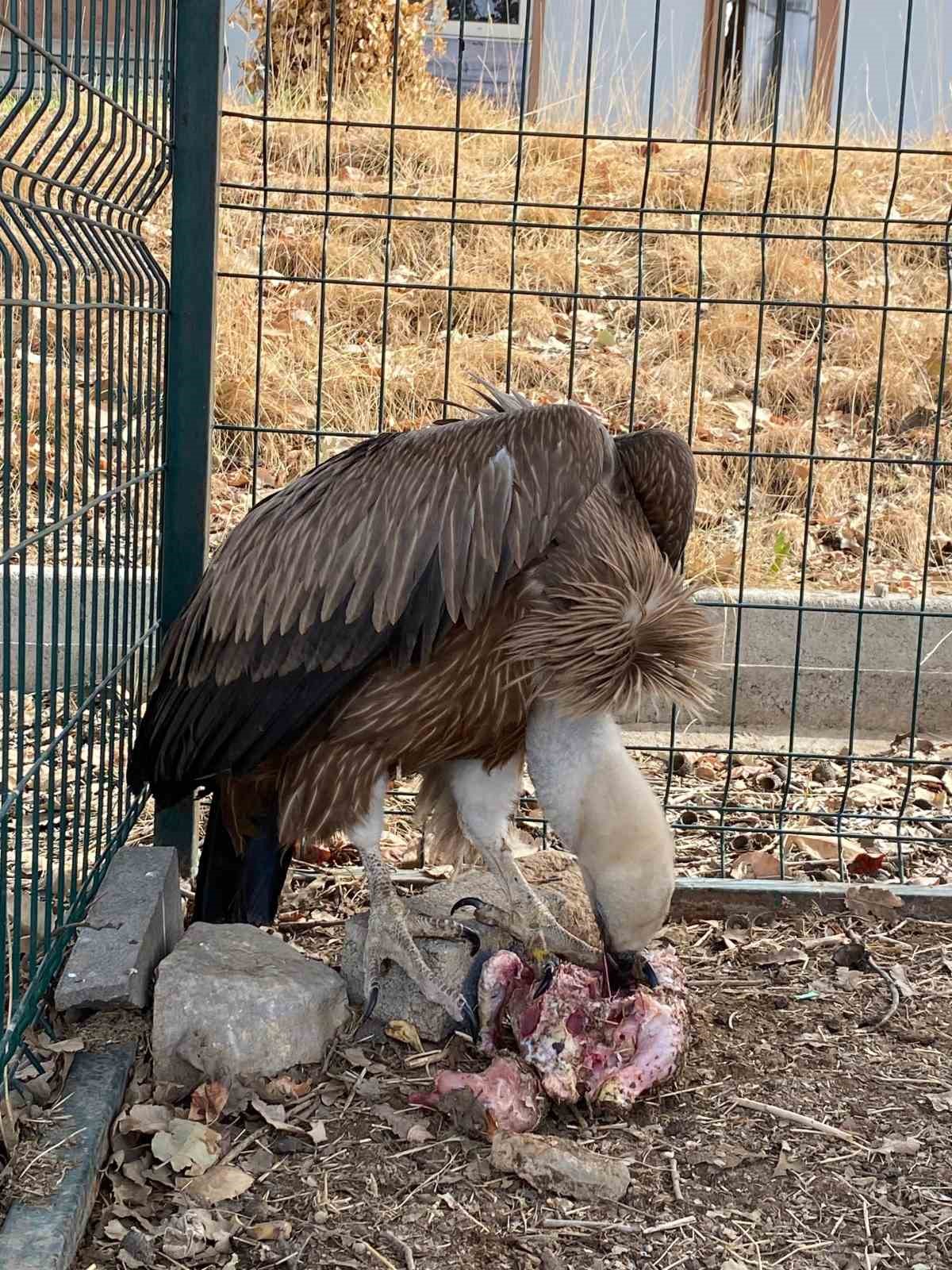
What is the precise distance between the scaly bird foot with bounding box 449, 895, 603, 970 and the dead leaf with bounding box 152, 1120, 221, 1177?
0.93m

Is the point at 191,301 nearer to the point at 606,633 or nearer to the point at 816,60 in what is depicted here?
the point at 606,633

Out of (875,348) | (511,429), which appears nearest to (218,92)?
(511,429)

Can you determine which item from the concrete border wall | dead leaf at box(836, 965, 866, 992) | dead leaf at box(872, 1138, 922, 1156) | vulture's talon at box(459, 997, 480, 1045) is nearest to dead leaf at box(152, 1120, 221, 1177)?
vulture's talon at box(459, 997, 480, 1045)

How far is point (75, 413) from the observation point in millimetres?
3152

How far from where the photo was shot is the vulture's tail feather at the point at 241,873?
3.89m


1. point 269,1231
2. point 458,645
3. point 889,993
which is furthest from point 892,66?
point 269,1231

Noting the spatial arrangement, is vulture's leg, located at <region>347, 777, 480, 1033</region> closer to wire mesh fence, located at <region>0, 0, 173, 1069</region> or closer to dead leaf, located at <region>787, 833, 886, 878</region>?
wire mesh fence, located at <region>0, 0, 173, 1069</region>

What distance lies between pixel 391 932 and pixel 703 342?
5.34 metres

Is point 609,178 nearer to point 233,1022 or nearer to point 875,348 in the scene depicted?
point 875,348

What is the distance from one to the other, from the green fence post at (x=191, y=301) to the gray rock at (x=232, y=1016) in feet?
3.93

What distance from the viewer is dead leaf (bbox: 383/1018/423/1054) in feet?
11.1

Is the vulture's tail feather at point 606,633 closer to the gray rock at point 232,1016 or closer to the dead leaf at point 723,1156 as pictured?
the gray rock at point 232,1016

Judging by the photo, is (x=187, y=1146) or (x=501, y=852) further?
(x=501, y=852)

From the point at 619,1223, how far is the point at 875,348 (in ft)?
20.7
